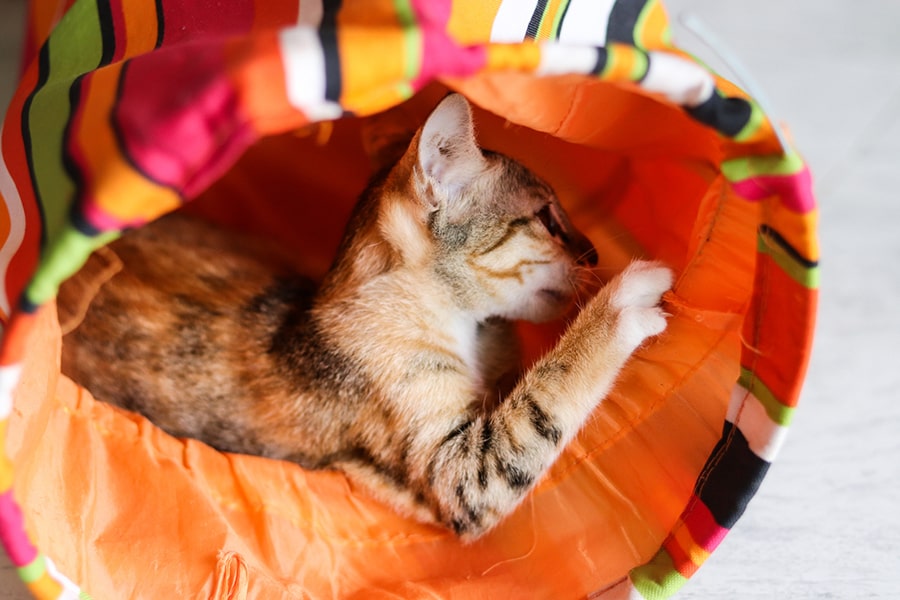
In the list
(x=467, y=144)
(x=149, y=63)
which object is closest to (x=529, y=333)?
(x=467, y=144)

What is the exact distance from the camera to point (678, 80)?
0.83 metres

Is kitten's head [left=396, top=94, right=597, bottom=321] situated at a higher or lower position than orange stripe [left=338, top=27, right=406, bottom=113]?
lower

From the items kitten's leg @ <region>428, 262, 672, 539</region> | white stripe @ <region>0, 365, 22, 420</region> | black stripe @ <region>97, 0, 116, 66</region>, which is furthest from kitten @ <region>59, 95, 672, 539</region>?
white stripe @ <region>0, 365, 22, 420</region>

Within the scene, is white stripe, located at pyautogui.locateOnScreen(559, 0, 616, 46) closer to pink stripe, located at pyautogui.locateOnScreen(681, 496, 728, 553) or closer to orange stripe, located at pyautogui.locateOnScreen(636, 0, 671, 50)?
orange stripe, located at pyautogui.locateOnScreen(636, 0, 671, 50)

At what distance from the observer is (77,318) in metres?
1.27

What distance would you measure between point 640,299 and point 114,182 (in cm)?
78

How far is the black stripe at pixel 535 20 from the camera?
→ 3.26ft

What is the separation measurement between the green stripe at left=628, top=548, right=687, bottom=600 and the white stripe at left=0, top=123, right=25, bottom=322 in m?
0.96

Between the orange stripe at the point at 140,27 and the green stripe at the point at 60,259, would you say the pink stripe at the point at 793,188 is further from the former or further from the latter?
the orange stripe at the point at 140,27

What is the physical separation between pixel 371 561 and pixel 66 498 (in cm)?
48

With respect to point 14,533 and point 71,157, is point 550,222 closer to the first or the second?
point 71,157

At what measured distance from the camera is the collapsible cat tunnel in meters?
0.71

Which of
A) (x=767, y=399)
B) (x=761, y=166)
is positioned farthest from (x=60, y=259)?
(x=767, y=399)

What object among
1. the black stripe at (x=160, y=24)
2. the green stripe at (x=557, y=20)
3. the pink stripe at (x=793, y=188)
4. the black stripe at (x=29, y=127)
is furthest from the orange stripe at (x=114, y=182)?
the pink stripe at (x=793, y=188)
